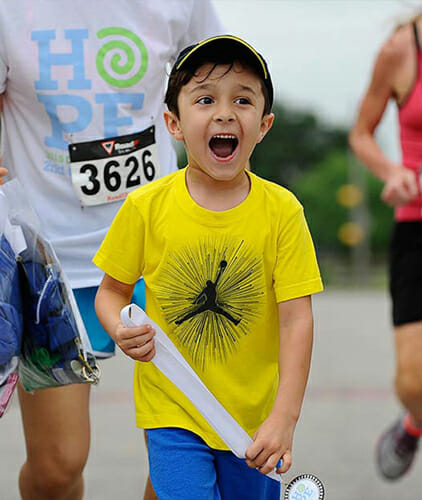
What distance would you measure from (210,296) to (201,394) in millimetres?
253

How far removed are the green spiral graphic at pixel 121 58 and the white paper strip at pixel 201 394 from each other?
92 centimetres

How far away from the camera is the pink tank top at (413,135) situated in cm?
390

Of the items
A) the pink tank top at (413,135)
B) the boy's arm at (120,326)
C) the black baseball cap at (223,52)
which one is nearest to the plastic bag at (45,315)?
the boy's arm at (120,326)

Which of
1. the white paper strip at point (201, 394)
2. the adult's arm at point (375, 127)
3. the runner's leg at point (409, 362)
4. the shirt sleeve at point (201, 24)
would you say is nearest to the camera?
the white paper strip at point (201, 394)

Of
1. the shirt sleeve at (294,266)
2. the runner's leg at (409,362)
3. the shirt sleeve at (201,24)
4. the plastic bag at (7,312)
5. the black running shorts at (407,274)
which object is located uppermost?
the shirt sleeve at (201,24)

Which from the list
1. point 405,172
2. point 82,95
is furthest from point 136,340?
point 405,172

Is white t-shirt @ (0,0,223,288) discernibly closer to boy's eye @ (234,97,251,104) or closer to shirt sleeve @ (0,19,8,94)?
shirt sleeve @ (0,19,8,94)

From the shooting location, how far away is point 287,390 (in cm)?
236

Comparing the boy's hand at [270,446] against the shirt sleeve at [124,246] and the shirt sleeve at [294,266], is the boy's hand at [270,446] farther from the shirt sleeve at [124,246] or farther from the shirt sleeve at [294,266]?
the shirt sleeve at [124,246]

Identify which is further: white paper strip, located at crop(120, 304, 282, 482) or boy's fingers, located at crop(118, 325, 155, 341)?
white paper strip, located at crop(120, 304, 282, 482)

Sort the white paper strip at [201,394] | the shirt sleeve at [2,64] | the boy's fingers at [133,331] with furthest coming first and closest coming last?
the shirt sleeve at [2,64], the white paper strip at [201,394], the boy's fingers at [133,331]

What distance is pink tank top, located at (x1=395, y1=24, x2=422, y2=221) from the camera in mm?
3898

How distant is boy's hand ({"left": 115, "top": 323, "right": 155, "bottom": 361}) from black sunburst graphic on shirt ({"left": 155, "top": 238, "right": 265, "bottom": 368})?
0.68ft

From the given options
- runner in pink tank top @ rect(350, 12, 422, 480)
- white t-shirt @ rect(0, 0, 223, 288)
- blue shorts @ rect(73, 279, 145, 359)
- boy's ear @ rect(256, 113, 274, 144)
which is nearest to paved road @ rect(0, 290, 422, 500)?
runner in pink tank top @ rect(350, 12, 422, 480)
